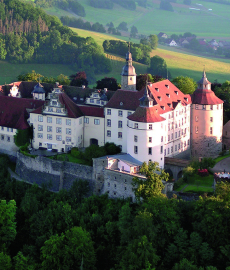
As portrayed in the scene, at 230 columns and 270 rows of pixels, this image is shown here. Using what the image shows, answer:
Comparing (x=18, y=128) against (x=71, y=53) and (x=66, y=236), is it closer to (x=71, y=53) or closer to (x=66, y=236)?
(x=66, y=236)

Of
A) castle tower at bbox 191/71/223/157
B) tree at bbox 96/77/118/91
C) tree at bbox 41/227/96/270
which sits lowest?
tree at bbox 41/227/96/270

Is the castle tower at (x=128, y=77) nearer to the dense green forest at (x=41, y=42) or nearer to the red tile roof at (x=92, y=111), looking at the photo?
the red tile roof at (x=92, y=111)

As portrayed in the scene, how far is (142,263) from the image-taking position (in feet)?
256

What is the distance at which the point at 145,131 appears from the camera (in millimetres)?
94562

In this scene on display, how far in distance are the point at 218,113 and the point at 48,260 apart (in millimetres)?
34923

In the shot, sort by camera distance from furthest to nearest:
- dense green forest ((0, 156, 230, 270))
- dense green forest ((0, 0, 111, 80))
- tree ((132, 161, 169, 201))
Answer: dense green forest ((0, 0, 111, 80)) < tree ((132, 161, 169, 201)) < dense green forest ((0, 156, 230, 270))

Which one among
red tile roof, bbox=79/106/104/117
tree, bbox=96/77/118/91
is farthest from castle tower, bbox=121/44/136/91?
tree, bbox=96/77/118/91

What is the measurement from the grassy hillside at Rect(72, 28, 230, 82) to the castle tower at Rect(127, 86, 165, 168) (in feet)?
200

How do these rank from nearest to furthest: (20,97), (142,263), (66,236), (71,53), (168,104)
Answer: (142,263), (66,236), (168,104), (20,97), (71,53)

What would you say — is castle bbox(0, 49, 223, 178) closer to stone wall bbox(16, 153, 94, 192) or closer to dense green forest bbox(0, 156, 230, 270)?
stone wall bbox(16, 153, 94, 192)

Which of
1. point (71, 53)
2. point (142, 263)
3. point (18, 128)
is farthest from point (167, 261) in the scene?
point (71, 53)

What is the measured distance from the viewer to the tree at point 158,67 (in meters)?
161

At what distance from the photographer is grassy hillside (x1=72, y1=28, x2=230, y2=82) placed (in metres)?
160

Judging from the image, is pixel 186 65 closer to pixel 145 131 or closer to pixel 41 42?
pixel 41 42
